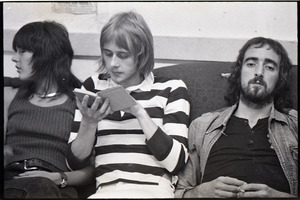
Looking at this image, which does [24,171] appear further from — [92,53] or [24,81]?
[92,53]

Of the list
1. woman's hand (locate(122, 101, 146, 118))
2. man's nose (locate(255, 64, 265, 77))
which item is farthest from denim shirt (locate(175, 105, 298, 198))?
woman's hand (locate(122, 101, 146, 118))

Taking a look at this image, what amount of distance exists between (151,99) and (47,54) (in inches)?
22.7

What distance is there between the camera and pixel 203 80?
7.03 ft

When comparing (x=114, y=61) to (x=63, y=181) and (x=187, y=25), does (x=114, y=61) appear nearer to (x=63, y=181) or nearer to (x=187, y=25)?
(x=187, y=25)

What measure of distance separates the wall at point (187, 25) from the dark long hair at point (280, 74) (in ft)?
0.12

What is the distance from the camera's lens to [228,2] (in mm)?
2150

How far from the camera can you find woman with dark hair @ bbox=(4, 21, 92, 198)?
2.06 metres

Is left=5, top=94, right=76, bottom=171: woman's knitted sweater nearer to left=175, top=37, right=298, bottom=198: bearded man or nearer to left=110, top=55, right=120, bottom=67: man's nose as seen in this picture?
left=110, top=55, right=120, bottom=67: man's nose

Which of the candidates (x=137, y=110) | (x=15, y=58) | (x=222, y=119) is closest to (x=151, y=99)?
(x=137, y=110)

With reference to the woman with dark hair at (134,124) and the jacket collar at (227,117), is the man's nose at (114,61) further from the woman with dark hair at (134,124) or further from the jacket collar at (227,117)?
the jacket collar at (227,117)

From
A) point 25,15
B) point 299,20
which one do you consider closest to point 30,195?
point 25,15

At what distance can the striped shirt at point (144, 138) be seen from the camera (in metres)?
2.01

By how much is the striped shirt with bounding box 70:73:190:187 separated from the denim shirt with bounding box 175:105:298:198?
0.21ft

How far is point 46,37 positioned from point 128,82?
48 cm
